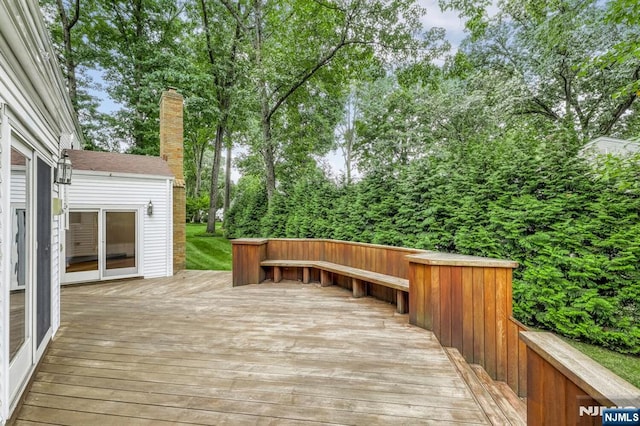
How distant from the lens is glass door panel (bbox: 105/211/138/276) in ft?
20.1

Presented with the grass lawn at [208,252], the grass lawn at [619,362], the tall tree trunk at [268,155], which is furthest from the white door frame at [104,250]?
the grass lawn at [619,362]

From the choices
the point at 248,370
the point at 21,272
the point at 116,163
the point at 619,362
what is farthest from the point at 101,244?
the point at 619,362

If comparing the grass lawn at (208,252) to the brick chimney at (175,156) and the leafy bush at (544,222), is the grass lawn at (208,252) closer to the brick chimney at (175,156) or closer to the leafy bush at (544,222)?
the brick chimney at (175,156)

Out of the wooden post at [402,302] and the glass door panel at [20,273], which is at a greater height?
the glass door panel at [20,273]

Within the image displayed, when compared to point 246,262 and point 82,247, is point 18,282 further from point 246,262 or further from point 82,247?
point 82,247

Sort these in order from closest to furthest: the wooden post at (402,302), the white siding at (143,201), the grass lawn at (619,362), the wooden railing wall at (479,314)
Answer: the wooden railing wall at (479,314) < the grass lawn at (619,362) < the wooden post at (402,302) < the white siding at (143,201)

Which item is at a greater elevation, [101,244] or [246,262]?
[101,244]

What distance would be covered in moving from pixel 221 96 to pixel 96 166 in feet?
28.7

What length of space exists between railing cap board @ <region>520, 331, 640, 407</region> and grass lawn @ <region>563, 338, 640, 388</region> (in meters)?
3.04

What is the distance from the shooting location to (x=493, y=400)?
1938 mm

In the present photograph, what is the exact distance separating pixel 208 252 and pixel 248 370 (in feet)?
28.3

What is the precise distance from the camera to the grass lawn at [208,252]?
855 centimetres

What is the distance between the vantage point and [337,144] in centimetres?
1692

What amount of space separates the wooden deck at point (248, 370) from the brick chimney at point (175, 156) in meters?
3.47
